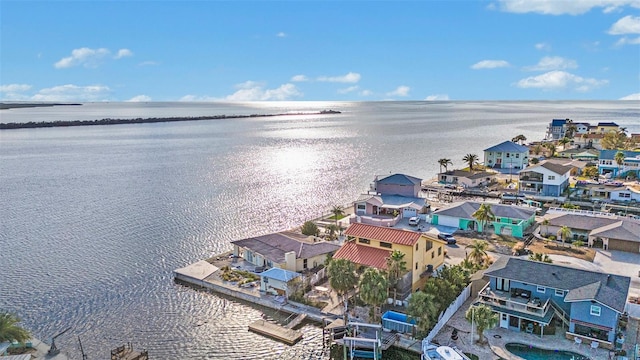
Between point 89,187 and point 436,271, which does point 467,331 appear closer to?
point 436,271

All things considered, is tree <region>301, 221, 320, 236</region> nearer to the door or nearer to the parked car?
the parked car

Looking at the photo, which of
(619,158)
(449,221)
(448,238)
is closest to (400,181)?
(449,221)

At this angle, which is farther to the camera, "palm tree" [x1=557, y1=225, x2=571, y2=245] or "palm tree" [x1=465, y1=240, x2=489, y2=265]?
"palm tree" [x1=557, y1=225, x2=571, y2=245]

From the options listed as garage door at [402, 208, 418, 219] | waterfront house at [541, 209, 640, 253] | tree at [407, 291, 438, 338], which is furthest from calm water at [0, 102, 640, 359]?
waterfront house at [541, 209, 640, 253]

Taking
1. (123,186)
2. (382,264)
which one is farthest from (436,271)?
(123,186)

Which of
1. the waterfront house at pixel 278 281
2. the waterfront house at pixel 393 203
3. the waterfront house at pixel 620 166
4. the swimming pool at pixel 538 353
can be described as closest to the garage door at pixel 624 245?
the waterfront house at pixel 393 203

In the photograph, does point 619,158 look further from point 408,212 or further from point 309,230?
point 309,230
